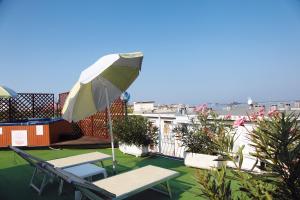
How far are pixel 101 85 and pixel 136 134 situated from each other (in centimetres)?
226

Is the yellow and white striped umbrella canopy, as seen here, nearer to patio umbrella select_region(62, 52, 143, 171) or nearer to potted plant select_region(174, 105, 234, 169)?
patio umbrella select_region(62, 52, 143, 171)

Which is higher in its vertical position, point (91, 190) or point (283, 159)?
point (283, 159)

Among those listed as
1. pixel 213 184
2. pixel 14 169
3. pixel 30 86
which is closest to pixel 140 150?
pixel 14 169

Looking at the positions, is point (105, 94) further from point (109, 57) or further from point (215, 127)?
point (215, 127)

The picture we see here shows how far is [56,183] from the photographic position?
5301mm

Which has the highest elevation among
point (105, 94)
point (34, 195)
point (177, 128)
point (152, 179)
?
point (105, 94)

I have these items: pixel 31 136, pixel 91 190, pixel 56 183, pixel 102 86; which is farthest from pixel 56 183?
pixel 31 136

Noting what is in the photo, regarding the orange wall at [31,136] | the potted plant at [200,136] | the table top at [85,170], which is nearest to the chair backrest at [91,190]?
the table top at [85,170]

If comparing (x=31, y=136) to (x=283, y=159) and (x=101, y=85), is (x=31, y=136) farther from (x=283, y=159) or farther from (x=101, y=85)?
(x=283, y=159)

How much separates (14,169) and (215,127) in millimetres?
4757

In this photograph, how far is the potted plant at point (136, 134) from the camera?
25.1ft

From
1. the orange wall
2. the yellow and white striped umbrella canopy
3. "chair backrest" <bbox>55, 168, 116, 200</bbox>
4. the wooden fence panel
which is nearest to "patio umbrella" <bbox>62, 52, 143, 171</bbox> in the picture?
the yellow and white striped umbrella canopy

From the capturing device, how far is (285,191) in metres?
1.60

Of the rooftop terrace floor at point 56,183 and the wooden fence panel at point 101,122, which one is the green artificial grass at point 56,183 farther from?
the wooden fence panel at point 101,122
